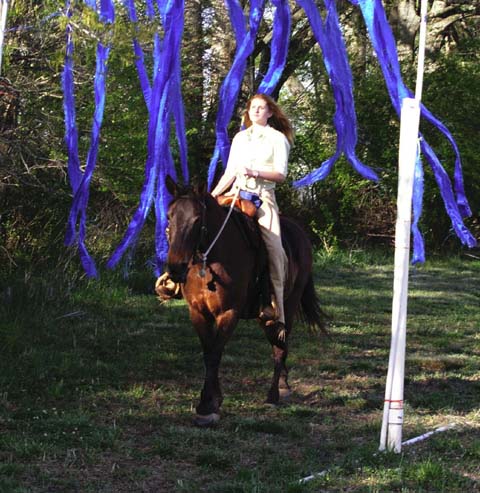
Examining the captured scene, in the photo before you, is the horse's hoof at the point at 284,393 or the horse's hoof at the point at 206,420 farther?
the horse's hoof at the point at 284,393

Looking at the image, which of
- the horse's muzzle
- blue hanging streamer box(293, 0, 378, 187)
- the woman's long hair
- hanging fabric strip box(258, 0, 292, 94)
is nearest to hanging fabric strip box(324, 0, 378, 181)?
blue hanging streamer box(293, 0, 378, 187)

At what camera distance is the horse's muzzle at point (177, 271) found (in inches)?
216

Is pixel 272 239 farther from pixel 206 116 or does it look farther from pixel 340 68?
pixel 206 116

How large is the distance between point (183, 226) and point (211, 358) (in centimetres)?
114

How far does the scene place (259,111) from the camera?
654 centimetres

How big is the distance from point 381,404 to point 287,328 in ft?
3.57

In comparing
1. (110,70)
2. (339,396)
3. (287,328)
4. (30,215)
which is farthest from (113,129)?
(339,396)

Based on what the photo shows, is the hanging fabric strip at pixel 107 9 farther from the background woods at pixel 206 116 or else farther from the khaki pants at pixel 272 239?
the khaki pants at pixel 272 239

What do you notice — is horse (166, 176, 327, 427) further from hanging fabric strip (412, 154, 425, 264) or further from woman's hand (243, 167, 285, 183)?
hanging fabric strip (412, 154, 425, 264)

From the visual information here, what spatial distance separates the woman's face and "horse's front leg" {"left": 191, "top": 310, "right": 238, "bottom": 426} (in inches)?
60.0

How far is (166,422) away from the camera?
6.02 metres

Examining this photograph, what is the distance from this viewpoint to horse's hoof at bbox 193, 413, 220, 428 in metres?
5.93

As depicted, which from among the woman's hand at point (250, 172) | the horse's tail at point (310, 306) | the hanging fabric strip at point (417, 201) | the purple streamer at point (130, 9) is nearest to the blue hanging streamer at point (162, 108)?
the purple streamer at point (130, 9)

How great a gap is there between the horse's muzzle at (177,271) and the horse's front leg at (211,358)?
0.76 metres
